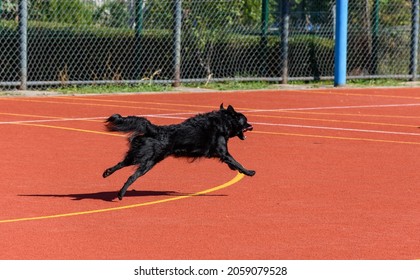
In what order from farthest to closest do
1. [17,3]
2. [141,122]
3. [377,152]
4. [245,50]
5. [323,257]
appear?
[245,50], [17,3], [377,152], [141,122], [323,257]

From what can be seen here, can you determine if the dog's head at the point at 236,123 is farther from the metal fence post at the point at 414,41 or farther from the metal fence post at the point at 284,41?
the metal fence post at the point at 414,41

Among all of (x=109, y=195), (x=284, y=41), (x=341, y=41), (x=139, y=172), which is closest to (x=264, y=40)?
(x=284, y=41)

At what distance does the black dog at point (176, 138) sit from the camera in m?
10.6

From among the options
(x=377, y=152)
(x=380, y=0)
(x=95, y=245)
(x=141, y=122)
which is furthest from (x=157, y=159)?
(x=380, y=0)

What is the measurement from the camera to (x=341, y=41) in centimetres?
2584

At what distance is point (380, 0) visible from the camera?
29375 millimetres

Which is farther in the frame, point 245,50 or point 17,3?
point 245,50

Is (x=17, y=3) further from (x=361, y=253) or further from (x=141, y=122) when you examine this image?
(x=361, y=253)

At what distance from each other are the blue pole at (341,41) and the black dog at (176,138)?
48.6ft

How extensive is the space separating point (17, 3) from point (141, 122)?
1263 cm

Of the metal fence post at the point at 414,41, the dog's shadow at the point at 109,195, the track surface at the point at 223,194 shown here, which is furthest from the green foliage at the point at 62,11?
the dog's shadow at the point at 109,195

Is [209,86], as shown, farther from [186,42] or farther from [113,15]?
[113,15]

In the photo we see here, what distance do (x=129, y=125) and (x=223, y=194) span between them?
114 cm

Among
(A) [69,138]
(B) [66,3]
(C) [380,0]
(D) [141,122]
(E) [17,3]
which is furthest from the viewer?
(C) [380,0]
